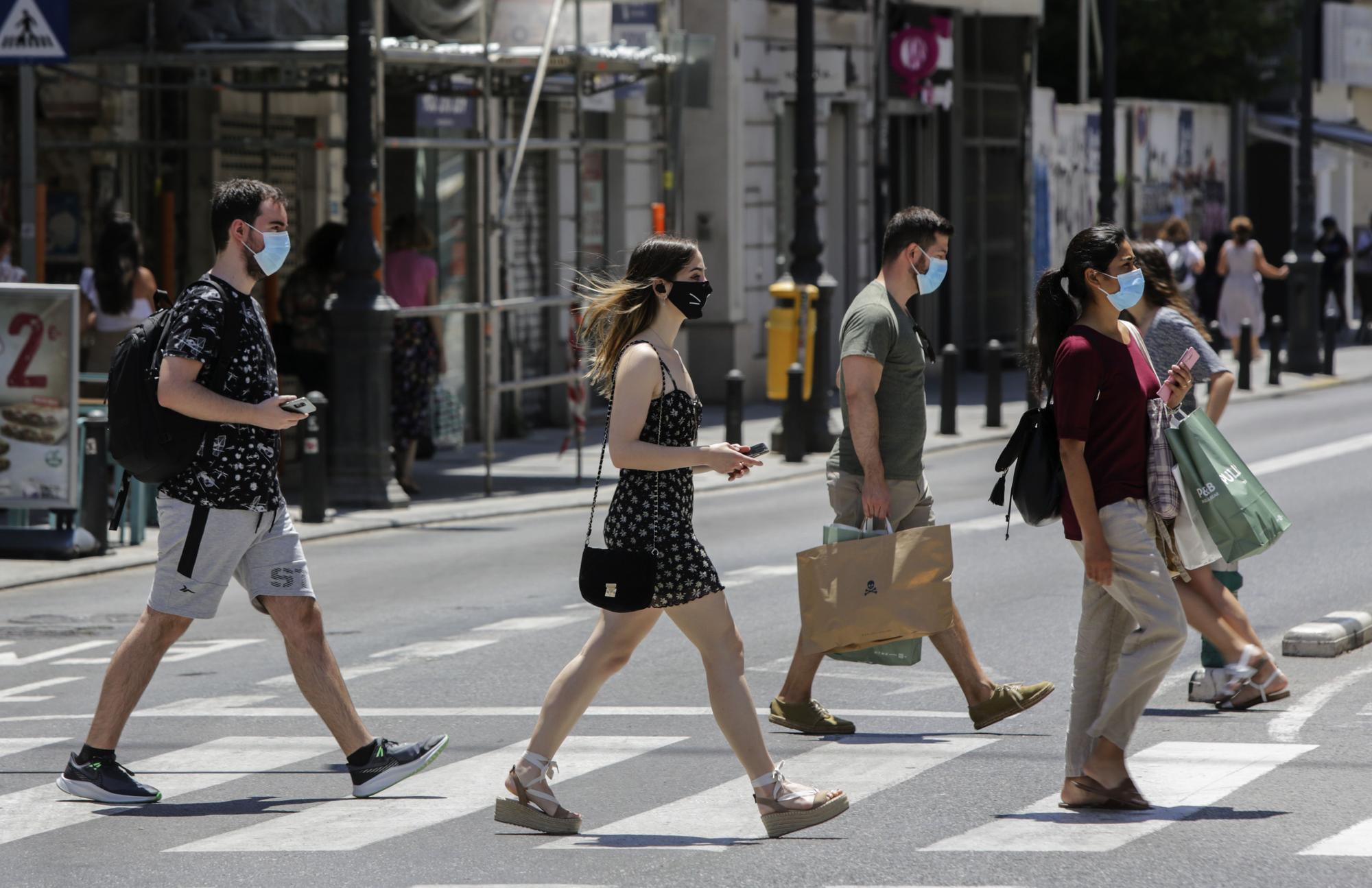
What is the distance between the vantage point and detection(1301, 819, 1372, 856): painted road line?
641cm

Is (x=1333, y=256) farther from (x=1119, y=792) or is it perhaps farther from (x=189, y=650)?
(x=1119, y=792)

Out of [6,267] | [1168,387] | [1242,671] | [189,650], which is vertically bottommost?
[189,650]

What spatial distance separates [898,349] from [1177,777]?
72.9 inches

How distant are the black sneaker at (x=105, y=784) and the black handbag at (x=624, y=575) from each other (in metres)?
1.66

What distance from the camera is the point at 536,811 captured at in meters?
6.80

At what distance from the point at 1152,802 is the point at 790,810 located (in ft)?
3.96

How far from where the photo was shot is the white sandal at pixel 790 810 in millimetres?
6660

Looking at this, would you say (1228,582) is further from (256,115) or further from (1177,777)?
(256,115)

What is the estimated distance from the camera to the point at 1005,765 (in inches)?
305

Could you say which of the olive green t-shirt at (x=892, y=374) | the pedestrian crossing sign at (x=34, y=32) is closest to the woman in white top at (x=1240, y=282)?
the pedestrian crossing sign at (x=34, y=32)

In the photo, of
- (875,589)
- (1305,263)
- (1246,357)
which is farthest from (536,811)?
(1305,263)

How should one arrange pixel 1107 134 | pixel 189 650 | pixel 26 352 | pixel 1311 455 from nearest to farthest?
pixel 189 650, pixel 26 352, pixel 1311 455, pixel 1107 134

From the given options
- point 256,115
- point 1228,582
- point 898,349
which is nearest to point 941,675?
point 1228,582

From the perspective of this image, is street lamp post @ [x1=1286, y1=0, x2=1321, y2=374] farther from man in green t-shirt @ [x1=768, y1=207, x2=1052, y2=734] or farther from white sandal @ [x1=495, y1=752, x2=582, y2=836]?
white sandal @ [x1=495, y1=752, x2=582, y2=836]
